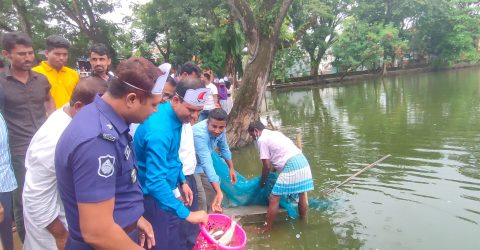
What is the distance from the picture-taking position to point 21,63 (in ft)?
11.6

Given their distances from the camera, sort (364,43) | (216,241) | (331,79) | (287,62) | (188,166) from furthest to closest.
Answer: (331,79)
(287,62)
(364,43)
(188,166)
(216,241)

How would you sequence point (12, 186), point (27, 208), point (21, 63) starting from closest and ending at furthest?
1. point (27, 208)
2. point (12, 186)
3. point (21, 63)

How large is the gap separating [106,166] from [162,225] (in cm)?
138

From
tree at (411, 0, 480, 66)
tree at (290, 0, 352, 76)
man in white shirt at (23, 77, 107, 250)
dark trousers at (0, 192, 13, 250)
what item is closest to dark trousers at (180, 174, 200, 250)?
man in white shirt at (23, 77, 107, 250)

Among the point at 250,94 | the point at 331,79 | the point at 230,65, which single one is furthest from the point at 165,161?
the point at 331,79

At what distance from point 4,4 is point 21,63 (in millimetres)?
13154

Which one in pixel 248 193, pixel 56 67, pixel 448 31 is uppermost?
pixel 448 31

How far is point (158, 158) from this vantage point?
8.67ft

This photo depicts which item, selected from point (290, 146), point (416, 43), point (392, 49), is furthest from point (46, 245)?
point (416, 43)

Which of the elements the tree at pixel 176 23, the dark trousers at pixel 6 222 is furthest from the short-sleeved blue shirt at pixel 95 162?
the tree at pixel 176 23

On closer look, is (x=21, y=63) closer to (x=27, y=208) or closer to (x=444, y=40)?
(x=27, y=208)

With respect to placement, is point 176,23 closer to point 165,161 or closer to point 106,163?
point 165,161

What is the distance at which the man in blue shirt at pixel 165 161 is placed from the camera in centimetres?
264

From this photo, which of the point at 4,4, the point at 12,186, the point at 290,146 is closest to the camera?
the point at 12,186
